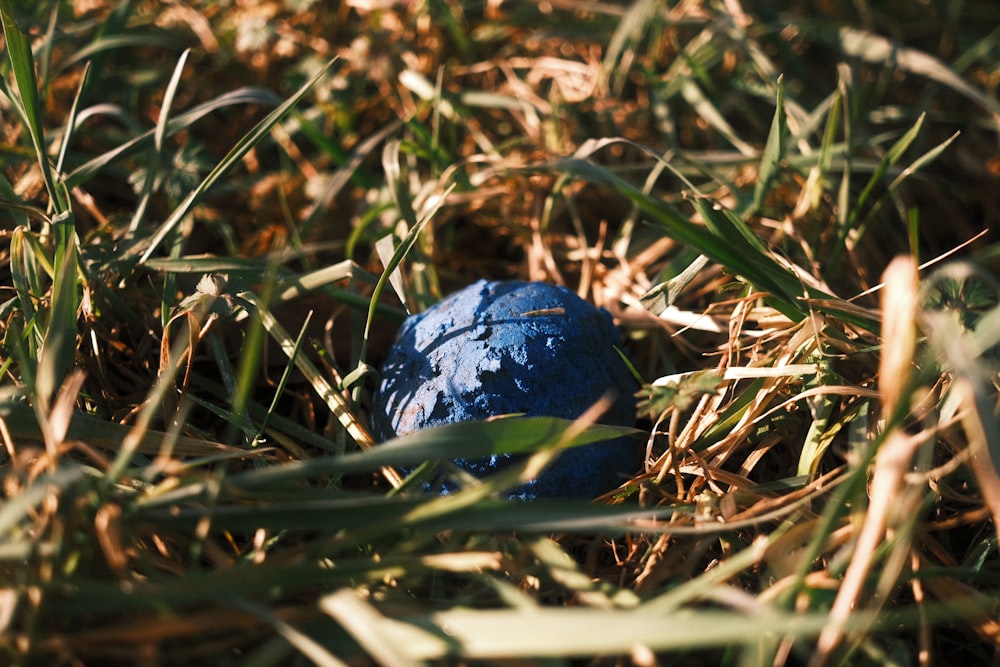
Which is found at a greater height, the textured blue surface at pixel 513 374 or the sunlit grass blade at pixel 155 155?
the sunlit grass blade at pixel 155 155

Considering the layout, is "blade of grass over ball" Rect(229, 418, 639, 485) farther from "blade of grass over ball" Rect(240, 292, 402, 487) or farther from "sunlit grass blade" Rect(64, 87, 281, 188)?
"sunlit grass blade" Rect(64, 87, 281, 188)

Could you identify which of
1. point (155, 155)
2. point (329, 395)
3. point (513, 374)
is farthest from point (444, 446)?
point (155, 155)

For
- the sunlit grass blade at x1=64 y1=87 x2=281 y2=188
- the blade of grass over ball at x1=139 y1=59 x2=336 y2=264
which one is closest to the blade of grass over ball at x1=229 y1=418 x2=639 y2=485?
the blade of grass over ball at x1=139 y1=59 x2=336 y2=264

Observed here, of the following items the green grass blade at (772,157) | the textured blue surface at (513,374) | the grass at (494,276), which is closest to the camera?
the grass at (494,276)

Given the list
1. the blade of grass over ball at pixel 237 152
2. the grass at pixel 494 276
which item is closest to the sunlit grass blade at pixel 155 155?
the grass at pixel 494 276

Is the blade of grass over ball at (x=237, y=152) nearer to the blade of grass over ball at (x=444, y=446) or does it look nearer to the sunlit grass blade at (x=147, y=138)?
the sunlit grass blade at (x=147, y=138)

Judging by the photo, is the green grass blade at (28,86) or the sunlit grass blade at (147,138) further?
the sunlit grass blade at (147,138)

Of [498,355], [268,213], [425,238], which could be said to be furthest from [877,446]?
[268,213]
